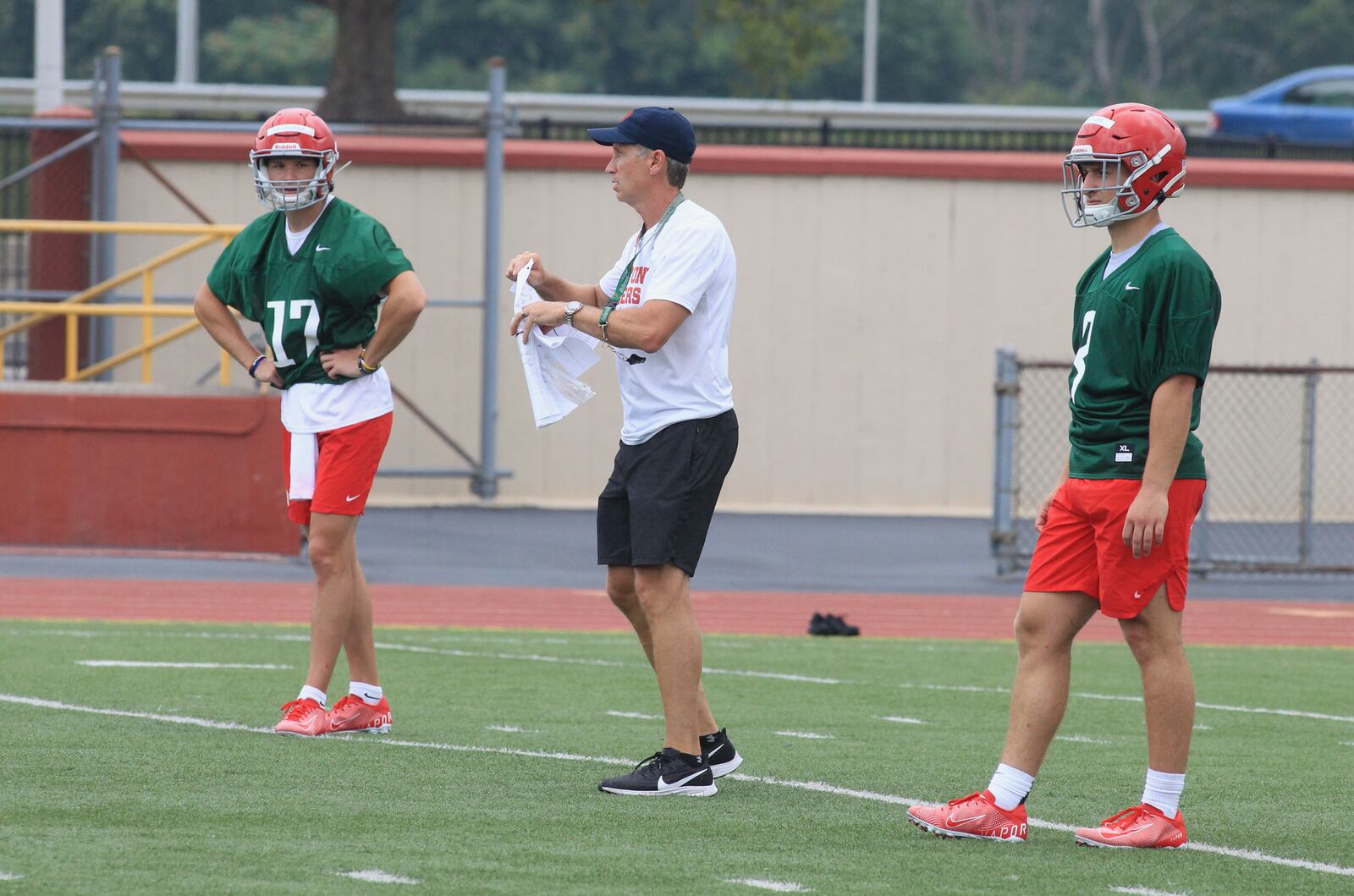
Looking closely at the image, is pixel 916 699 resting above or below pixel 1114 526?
below

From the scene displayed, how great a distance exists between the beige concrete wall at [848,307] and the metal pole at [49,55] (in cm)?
240

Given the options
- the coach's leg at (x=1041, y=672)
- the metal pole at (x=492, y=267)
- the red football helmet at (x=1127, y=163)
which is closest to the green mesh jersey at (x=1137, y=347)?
the red football helmet at (x=1127, y=163)

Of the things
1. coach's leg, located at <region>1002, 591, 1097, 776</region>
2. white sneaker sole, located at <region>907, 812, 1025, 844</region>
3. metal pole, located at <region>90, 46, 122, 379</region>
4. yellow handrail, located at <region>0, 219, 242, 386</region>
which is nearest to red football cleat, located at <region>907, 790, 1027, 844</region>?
white sneaker sole, located at <region>907, 812, 1025, 844</region>

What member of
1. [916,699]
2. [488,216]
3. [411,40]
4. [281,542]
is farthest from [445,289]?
[411,40]

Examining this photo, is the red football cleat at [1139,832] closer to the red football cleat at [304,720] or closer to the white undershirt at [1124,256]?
the white undershirt at [1124,256]

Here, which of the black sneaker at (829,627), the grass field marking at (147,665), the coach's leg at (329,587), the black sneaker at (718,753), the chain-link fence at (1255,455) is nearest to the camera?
the black sneaker at (718,753)

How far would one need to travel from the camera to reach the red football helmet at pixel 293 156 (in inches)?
272

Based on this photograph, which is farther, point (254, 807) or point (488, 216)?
point (488, 216)

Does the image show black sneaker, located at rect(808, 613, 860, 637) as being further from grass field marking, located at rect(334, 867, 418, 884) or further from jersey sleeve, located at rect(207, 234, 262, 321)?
grass field marking, located at rect(334, 867, 418, 884)

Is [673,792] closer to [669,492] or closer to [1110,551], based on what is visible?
[669,492]

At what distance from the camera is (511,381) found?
18625 mm

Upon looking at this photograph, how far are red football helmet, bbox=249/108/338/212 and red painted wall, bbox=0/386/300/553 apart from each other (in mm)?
7082

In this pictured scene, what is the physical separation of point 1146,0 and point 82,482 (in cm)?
4827

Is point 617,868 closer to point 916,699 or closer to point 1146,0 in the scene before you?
point 916,699
